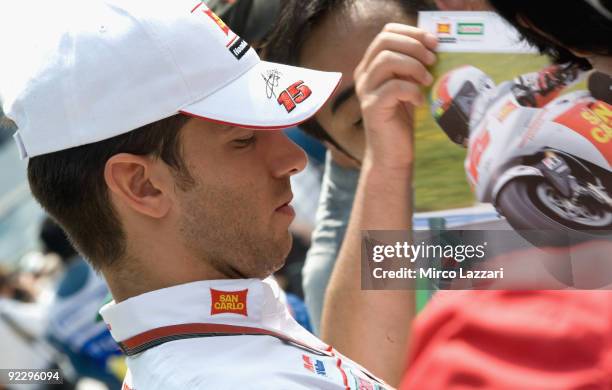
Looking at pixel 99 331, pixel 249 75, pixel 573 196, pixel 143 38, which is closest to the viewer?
pixel 573 196

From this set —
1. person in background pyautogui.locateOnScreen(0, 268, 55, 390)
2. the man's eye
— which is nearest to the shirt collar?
the man's eye

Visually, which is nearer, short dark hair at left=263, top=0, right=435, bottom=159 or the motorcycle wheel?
the motorcycle wheel

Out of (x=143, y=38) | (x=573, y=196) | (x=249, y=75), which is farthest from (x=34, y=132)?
(x=573, y=196)

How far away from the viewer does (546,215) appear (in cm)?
119

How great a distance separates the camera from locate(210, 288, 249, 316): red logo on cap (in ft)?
4.37

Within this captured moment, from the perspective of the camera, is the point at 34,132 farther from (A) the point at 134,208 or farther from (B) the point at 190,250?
(B) the point at 190,250

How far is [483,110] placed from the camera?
136cm

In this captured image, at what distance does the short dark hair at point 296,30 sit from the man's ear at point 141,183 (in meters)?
0.73

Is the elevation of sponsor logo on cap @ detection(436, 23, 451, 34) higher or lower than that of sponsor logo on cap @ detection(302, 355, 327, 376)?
higher

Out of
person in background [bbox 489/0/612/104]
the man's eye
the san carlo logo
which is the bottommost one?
the man's eye

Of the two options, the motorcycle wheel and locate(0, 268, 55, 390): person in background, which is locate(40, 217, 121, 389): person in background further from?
the motorcycle wheel

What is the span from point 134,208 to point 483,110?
54cm

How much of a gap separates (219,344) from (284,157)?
1.08ft

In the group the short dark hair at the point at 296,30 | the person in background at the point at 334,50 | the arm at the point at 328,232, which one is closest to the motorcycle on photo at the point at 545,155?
the person in background at the point at 334,50
